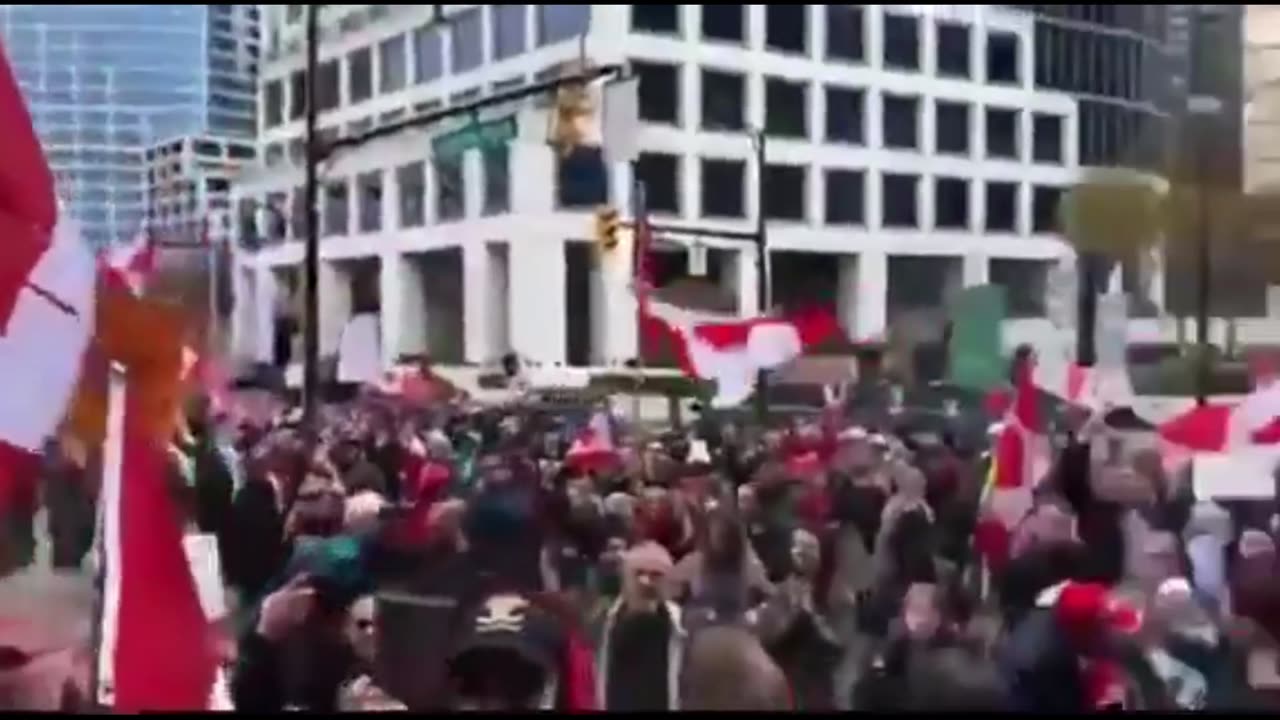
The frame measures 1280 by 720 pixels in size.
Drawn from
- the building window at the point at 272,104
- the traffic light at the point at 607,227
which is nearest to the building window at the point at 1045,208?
the traffic light at the point at 607,227

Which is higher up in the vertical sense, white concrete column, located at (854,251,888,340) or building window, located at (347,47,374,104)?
building window, located at (347,47,374,104)

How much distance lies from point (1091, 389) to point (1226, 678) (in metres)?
0.85

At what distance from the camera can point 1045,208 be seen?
4168 millimetres

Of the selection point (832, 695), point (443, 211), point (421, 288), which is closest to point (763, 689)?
point (832, 695)

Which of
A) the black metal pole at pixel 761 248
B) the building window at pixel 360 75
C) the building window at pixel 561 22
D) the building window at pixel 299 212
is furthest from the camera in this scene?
the building window at pixel 360 75

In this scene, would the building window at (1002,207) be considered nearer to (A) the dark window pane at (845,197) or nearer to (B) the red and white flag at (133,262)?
(A) the dark window pane at (845,197)

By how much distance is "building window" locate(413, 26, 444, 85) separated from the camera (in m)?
4.99

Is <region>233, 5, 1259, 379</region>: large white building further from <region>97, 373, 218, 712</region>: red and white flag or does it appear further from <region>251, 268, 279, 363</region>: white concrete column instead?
<region>97, 373, 218, 712</region>: red and white flag

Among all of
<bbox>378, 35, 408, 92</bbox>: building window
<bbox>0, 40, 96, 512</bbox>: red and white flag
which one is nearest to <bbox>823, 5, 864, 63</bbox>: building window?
<bbox>378, 35, 408, 92</bbox>: building window

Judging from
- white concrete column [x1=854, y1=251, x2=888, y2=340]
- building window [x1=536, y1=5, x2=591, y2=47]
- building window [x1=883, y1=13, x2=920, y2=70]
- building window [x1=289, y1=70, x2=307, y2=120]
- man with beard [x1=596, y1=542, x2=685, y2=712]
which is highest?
building window [x1=536, y1=5, x2=591, y2=47]

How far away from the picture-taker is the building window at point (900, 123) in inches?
178

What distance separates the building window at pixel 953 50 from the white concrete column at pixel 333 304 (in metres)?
1.49

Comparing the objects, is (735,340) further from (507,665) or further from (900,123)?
(507,665)

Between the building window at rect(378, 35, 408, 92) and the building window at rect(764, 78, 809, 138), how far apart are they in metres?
1.08
